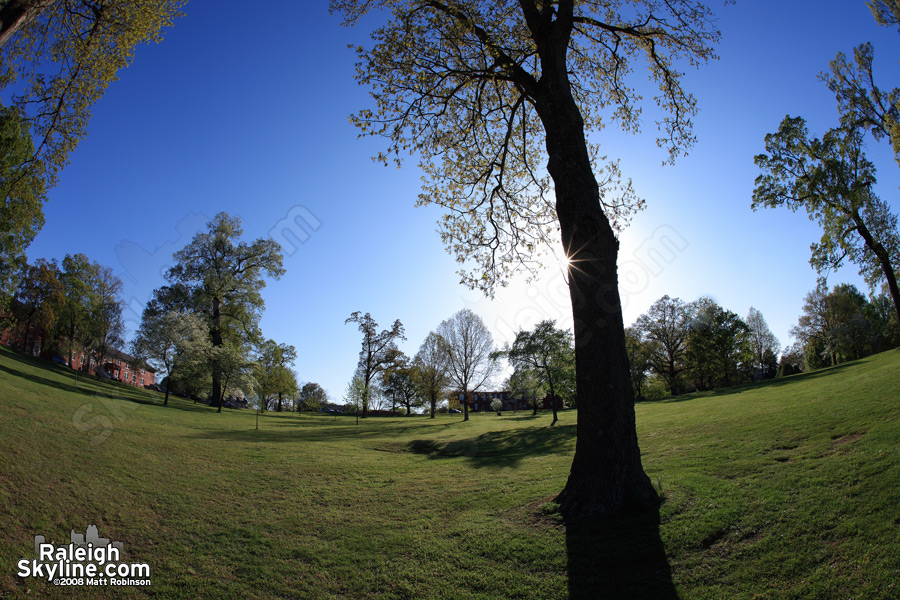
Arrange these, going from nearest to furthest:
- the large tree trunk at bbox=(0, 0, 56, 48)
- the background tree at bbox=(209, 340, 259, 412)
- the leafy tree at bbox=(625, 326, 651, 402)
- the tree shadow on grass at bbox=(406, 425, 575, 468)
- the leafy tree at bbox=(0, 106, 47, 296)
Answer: the large tree trunk at bbox=(0, 0, 56, 48)
the leafy tree at bbox=(0, 106, 47, 296)
the tree shadow on grass at bbox=(406, 425, 575, 468)
the background tree at bbox=(209, 340, 259, 412)
the leafy tree at bbox=(625, 326, 651, 402)

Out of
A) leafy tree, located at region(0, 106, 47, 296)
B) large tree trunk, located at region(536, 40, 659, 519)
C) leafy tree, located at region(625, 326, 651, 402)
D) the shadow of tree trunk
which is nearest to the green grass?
the shadow of tree trunk

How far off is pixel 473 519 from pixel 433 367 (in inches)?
1519

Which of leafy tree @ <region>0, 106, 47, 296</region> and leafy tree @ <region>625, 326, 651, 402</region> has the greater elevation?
leafy tree @ <region>0, 106, 47, 296</region>

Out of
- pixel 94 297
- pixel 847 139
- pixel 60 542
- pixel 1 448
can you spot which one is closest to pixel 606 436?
pixel 60 542

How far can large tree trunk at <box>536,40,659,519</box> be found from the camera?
5.77 metres

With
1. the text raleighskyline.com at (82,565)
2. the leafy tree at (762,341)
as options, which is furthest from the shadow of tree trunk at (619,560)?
the leafy tree at (762,341)

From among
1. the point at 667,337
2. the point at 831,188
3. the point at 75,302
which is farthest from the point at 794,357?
Result: the point at 75,302

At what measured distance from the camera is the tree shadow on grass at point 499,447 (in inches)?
558

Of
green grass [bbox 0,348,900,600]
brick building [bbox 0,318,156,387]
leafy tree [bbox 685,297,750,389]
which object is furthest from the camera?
leafy tree [bbox 685,297,750,389]

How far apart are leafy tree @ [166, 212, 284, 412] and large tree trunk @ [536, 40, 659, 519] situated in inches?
1244

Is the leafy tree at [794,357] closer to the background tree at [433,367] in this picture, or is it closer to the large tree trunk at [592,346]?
the background tree at [433,367]

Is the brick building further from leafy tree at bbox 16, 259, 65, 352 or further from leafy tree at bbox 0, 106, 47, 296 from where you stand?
leafy tree at bbox 0, 106, 47, 296

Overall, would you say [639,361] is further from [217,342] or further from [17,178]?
[17,178]

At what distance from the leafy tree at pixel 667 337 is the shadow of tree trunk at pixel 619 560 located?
54831 mm
